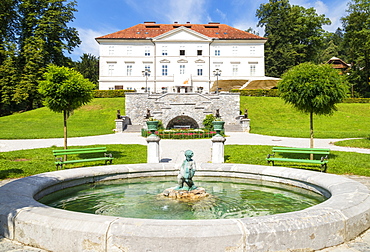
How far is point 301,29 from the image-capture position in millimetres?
57688

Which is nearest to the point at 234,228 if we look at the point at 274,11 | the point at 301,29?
the point at 301,29

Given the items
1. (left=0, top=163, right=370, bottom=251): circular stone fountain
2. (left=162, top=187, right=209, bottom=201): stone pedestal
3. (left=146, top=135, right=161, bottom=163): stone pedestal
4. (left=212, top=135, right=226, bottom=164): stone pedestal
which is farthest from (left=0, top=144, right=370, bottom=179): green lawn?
(left=0, top=163, right=370, bottom=251): circular stone fountain

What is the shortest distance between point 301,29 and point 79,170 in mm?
58912

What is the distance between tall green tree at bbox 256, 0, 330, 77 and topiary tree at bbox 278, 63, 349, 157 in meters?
49.5

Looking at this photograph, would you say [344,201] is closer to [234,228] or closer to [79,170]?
[234,228]

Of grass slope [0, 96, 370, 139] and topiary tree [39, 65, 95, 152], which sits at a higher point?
topiary tree [39, 65, 95, 152]

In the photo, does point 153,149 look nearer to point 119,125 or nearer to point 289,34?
point 119,125

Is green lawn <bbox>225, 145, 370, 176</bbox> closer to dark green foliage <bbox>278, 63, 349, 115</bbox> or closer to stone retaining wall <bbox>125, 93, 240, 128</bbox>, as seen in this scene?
dark green foliage <bbox>278, 63, 349, 115</bbox>

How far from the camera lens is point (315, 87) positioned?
493 inches

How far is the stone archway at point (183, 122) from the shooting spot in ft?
118

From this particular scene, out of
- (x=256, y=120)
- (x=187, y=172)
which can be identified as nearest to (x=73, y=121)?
(x=256, y=120)

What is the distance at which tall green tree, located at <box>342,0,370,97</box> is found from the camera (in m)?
47.4

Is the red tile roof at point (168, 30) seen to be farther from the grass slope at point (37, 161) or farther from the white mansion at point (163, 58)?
the grass slope at point (37, 161)

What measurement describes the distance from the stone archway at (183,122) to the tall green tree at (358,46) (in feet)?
91.8
